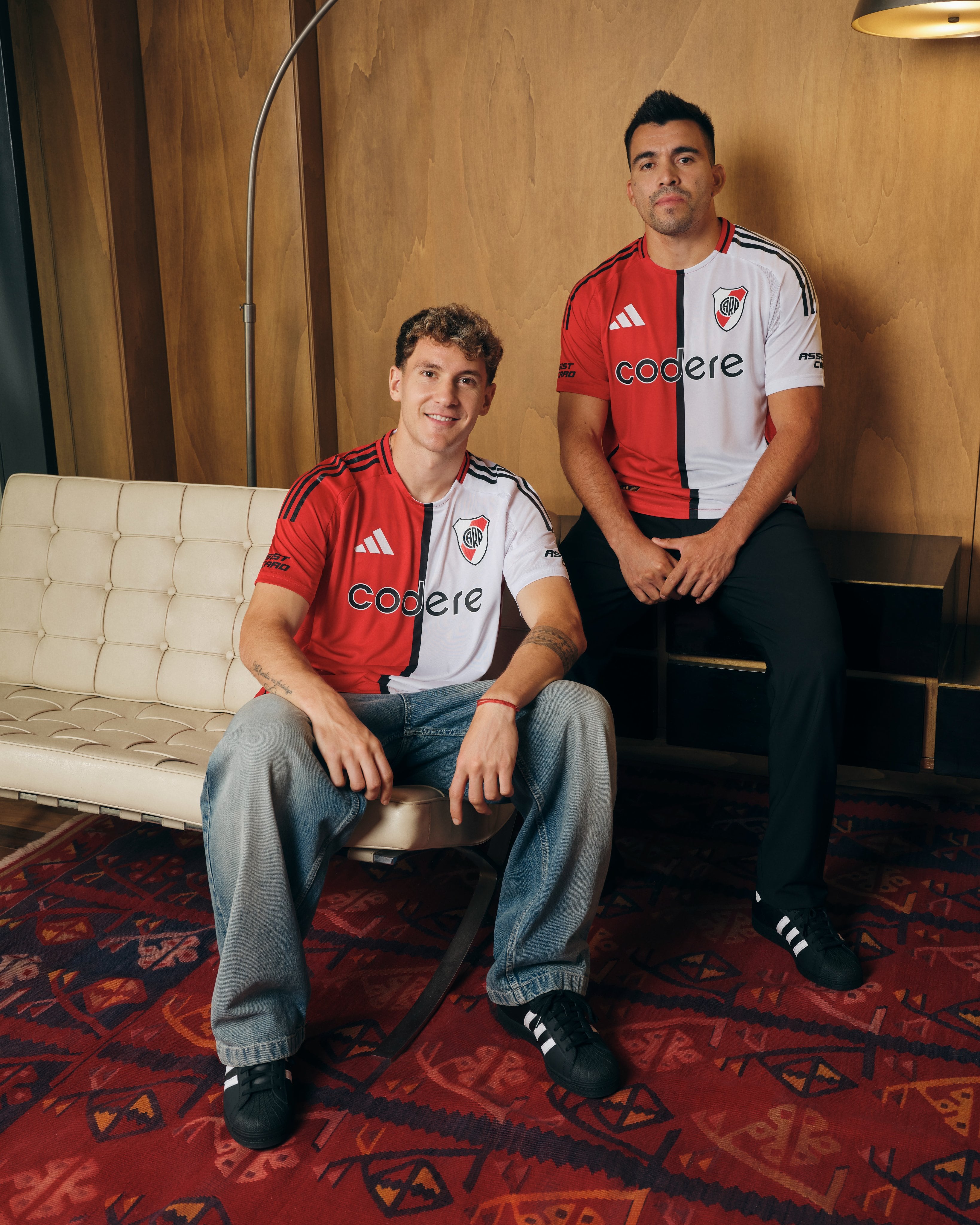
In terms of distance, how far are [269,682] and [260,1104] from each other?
635 mm

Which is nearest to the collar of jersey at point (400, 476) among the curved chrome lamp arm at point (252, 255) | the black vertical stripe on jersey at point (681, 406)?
the black vertical stripe on jersey at point (681, 406)

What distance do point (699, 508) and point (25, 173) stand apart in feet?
7.10

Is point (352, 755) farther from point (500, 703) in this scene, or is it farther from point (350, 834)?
point (500, 703)

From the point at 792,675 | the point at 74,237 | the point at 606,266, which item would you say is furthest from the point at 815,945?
the point at 74,237

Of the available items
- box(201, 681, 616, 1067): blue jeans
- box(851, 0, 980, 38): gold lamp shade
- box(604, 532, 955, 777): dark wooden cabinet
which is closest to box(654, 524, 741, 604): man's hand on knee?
box(604, 532, 955, 777): dark wooden cabinet

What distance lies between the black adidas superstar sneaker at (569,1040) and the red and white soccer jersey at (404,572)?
568 mm

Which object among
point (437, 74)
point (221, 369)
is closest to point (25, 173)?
point (221, 369)

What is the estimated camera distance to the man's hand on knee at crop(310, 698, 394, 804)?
157 cm

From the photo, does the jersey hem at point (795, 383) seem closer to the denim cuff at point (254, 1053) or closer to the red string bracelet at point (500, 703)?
the red string bracelet at point (500, 703)

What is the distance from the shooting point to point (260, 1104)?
1490 mm

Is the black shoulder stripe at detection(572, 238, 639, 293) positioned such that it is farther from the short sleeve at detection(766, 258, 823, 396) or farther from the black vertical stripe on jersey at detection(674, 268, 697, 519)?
the short sleeve at detection(766, 258, 823, 396)

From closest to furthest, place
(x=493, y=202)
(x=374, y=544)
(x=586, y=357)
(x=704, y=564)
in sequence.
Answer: (x=374, y=544), (x=704, y=564), (x=586, y=357), (x=493, y=202)

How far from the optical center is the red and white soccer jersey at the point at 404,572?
1861 millimetres

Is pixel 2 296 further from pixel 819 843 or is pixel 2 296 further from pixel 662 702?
pixel 819 843
